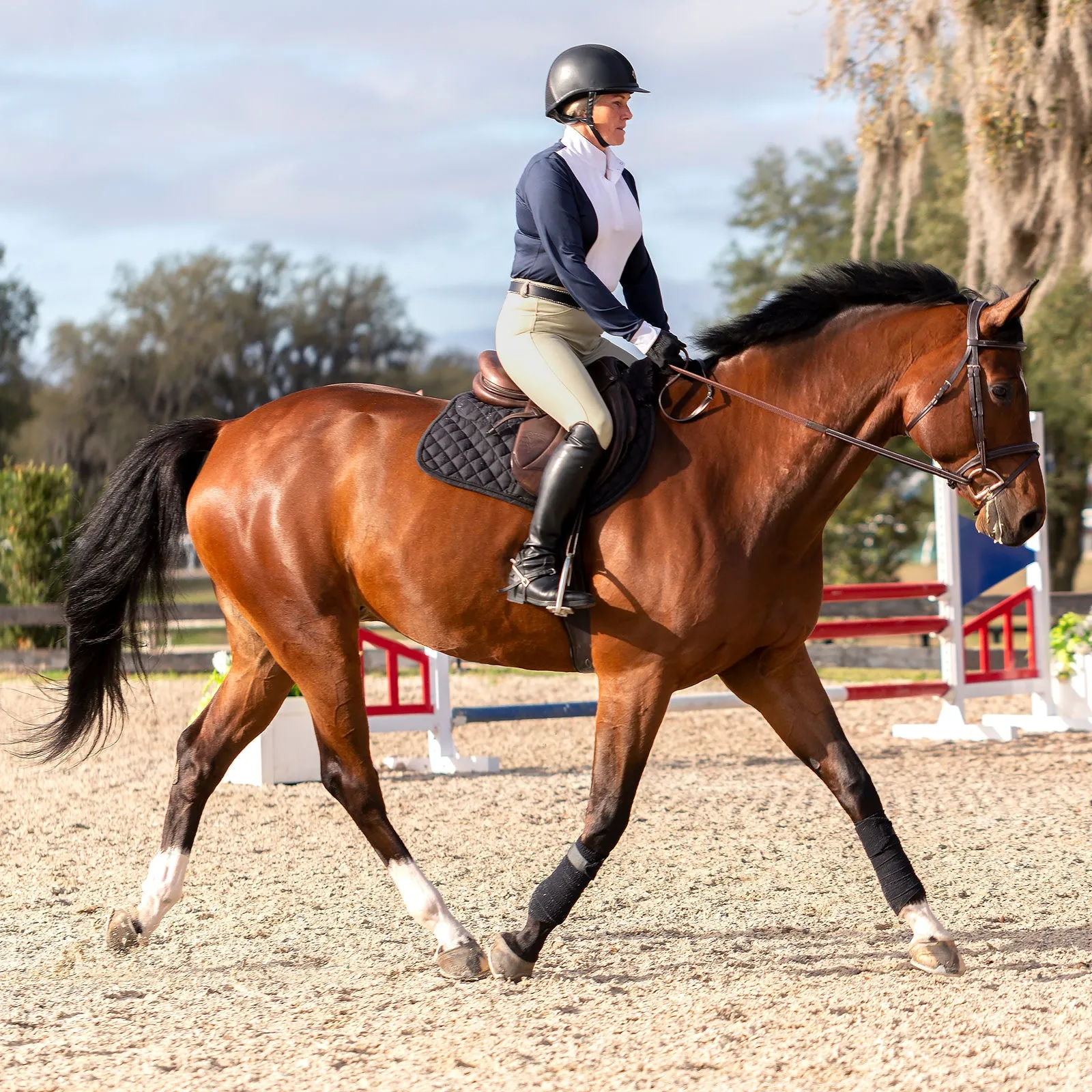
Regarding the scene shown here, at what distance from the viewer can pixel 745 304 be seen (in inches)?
896

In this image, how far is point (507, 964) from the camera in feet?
12.9

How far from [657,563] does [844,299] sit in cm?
106

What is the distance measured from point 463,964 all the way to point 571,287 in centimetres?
210

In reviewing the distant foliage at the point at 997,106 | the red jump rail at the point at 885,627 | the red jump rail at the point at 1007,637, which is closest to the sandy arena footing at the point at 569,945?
the red jump rail at the point at 885,627

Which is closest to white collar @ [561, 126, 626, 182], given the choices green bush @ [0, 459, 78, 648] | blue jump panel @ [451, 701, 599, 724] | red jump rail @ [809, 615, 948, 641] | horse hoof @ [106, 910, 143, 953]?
horse hoof @ [106, 910, 143, 953]

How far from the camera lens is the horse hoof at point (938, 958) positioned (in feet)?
12.8

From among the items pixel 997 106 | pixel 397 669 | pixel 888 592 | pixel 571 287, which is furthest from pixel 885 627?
pixel 571 287

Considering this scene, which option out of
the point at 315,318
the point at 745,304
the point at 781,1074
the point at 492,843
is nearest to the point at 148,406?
the point at 315,318

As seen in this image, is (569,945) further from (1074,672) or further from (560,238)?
(1074,672)

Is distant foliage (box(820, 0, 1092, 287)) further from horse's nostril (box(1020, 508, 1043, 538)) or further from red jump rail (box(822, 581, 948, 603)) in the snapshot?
horse's nostril (box(1020, 508, 1043, 538))

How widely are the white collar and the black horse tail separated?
5.87ft

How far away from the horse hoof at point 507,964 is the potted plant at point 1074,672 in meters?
6.77

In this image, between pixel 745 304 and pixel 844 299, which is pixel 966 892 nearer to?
pixel 844 299

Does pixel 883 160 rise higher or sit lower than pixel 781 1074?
higher
